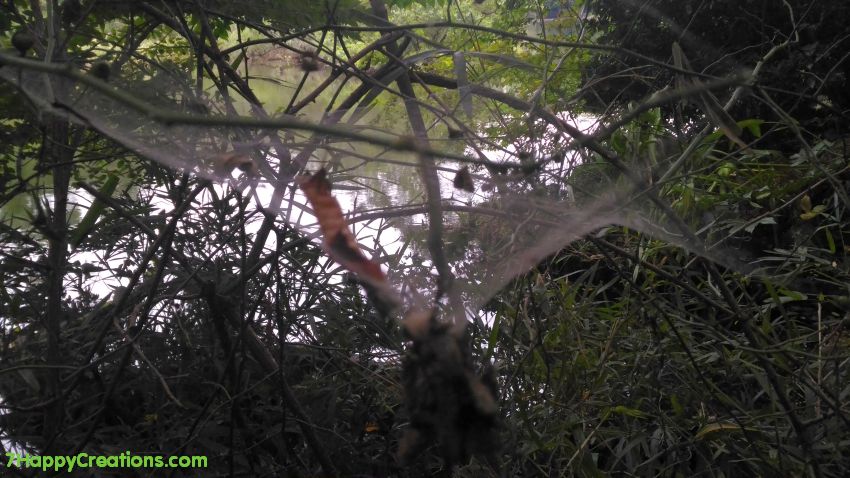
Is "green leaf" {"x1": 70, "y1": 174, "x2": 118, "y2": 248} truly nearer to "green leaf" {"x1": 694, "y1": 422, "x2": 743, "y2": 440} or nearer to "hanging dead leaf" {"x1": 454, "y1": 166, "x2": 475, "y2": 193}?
"hanging dead leaf" {"x1": 454, "y1": 166, "x2": 475, "y2": 193}

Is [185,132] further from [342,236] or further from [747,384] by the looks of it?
[747,384]

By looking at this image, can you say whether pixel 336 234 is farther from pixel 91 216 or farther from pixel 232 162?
pixel 91 216

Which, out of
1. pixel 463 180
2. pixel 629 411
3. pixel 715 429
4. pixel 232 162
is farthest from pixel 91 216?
pixel 715 429

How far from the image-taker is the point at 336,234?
1.31ft

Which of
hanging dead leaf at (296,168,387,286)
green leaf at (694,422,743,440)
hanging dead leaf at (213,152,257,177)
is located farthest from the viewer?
green leaf at (694,422,743,440)

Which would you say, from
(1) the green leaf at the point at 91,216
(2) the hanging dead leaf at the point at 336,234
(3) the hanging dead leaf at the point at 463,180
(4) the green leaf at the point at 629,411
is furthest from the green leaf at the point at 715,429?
(1) the green leaf at the point at 91,216

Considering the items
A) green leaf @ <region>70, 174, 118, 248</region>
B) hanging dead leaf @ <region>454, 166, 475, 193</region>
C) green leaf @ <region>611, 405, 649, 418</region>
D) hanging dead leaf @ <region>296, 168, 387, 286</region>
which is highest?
green leaf @ <region>70, 174, 118, 248</region>

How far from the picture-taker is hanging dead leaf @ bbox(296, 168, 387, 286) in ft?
1.30

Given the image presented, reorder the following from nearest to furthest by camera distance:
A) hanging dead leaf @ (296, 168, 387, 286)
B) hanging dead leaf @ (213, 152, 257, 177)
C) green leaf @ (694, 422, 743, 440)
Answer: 1. hanging dead leaf @ (296, 168, 387, 286)
2. hanging dead leaf @ (213, 152, 257, 177)
3. green leaf @ (694, 422, 743, 440)

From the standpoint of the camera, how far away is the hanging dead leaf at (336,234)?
40cm

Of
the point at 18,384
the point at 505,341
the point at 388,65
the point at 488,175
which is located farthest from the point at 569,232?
the point at 18,384

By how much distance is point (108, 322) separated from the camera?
94 cm

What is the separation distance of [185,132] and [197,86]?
0.97 ft

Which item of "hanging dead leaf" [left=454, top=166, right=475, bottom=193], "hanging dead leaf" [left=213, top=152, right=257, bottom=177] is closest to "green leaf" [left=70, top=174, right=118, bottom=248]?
"hanging dead leaf" [left=213, top=152, right=257, bottom=177]
